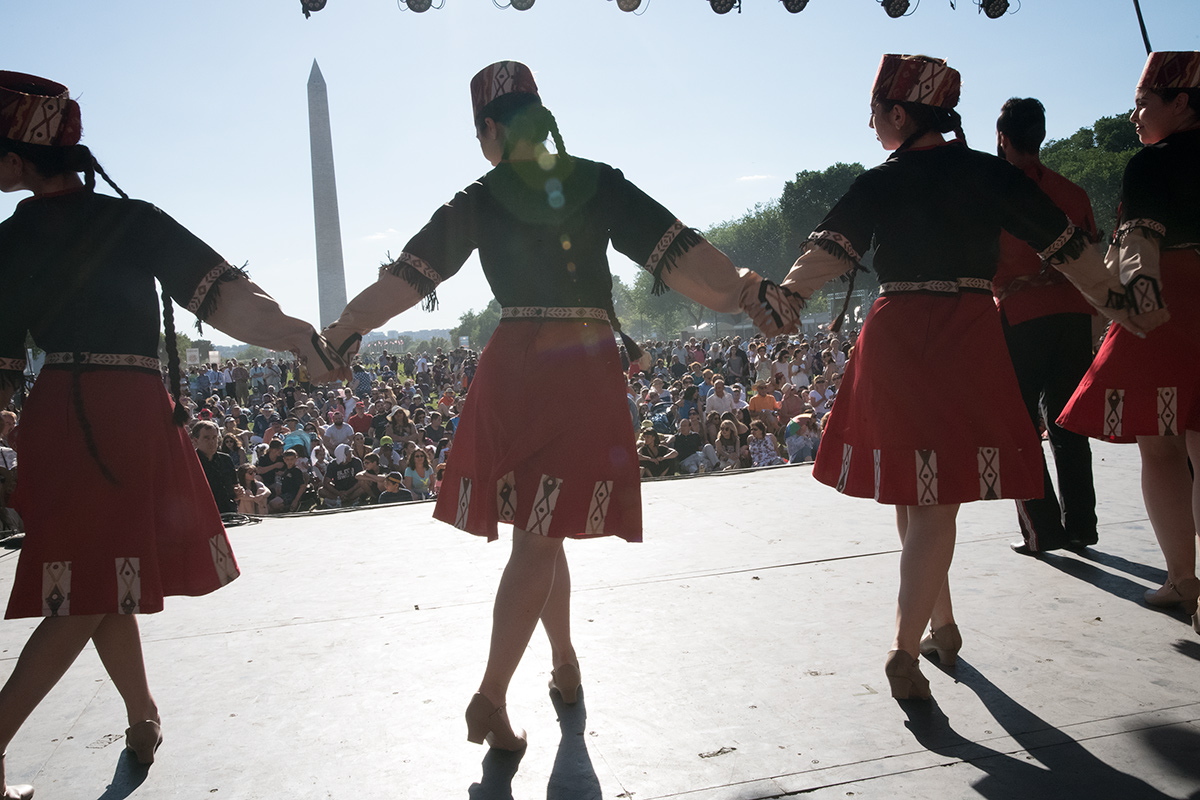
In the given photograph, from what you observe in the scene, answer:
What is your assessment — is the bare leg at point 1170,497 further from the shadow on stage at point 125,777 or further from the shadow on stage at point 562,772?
the shadow on stage at point 125,777

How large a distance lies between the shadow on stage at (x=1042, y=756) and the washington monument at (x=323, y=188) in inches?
1617

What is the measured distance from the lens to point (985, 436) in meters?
2.36

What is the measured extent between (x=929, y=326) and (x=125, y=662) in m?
2.22

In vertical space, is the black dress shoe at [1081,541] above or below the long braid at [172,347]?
below

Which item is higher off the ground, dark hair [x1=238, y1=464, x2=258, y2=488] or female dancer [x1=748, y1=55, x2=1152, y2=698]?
female dancer [x1=748, y1=55, x2=1152, y2=698]

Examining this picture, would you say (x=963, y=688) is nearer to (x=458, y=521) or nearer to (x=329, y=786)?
(x=458, y=521)

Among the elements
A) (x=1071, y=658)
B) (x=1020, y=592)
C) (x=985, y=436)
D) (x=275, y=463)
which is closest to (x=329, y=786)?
(x=985, y=436)

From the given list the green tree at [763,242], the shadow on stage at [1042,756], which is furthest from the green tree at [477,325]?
the shadow on stage at [1042,756]

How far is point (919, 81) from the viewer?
2.45 m

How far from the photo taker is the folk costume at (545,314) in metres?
2.11

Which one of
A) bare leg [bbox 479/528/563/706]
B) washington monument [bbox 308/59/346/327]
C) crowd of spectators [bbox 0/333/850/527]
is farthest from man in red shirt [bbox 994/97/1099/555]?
washington monument [bbox 308/59/346/327]

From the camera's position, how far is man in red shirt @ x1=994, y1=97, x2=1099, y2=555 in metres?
3.40

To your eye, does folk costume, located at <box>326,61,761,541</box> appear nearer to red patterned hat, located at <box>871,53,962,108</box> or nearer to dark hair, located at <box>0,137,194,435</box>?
dark hair, located at <box>0,137,194,435</box>

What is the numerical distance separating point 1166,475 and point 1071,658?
2.86 ft
